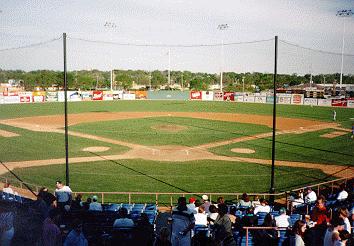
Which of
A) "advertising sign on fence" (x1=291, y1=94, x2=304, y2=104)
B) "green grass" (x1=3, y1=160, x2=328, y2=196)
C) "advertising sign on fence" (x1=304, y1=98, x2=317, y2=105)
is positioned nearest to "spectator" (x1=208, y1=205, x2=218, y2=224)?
"green grass" (x1=3, y1=160, x2=328, y2=196)

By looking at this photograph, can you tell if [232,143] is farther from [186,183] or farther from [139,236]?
[139,236]

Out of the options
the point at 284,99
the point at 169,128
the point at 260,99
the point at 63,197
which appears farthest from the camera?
the point at 260,99

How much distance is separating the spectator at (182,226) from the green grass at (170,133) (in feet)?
75.3

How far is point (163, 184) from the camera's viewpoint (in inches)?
781

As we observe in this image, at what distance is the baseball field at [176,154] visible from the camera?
20.3 meters

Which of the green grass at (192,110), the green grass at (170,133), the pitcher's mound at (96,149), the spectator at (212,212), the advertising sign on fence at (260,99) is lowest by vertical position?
the pitcher's mound at (96,149)

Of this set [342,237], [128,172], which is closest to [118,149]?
[128,172]

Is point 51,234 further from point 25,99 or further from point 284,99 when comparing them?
point 284,99

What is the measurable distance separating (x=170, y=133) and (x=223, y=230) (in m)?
29.4

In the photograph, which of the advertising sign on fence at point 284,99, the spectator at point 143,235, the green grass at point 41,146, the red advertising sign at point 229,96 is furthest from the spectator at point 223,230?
the red advertising sign at point 229,96

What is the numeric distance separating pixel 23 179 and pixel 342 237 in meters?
18.1

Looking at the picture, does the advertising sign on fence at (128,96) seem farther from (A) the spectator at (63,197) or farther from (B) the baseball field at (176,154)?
(A) the spectator at (63,197)

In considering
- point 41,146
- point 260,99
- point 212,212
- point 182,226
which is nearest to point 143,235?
point 182,226

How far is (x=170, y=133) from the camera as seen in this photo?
122 ft
